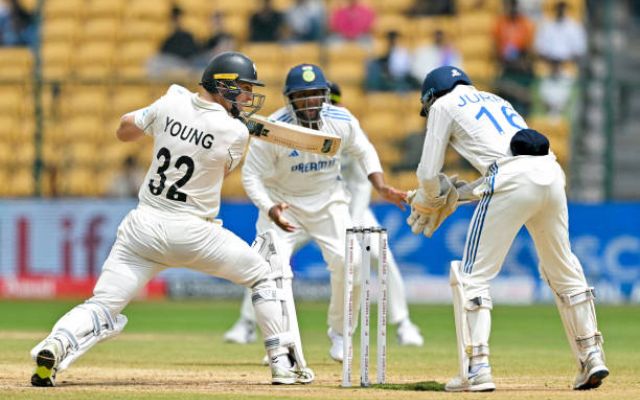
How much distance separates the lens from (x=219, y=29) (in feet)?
68.6

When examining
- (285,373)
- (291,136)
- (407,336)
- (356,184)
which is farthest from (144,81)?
(285,373)

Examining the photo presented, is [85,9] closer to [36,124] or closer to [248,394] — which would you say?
[36,124]

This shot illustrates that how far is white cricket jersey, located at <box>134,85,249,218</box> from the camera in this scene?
8.06 meters

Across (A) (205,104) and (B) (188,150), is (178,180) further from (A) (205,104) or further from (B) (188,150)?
(A) (205,104)

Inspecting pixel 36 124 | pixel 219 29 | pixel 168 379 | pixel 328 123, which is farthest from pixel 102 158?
pixel 168 379

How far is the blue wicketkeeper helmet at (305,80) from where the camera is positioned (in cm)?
1020

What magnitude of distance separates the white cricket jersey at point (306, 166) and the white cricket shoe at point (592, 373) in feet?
9.75

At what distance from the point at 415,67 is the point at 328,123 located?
9712 mm

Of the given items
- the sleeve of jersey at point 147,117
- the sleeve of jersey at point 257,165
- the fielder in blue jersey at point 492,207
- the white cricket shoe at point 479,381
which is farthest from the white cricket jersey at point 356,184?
the white cricket shoe at point 479,381

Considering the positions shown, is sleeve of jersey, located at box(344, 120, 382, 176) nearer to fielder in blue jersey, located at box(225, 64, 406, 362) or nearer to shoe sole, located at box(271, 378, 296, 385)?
fielder in blue jersey, located at box(225, 64, 406, 362)

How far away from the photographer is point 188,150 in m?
8.05

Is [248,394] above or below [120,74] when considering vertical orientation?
below

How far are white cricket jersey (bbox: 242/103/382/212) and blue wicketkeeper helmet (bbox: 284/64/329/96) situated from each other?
0.86ft

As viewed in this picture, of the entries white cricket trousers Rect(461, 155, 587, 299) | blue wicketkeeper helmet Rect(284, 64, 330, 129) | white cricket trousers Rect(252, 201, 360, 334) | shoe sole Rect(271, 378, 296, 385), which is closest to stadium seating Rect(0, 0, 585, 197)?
white cricket trousers Rect(252, 201, 360, 334)
